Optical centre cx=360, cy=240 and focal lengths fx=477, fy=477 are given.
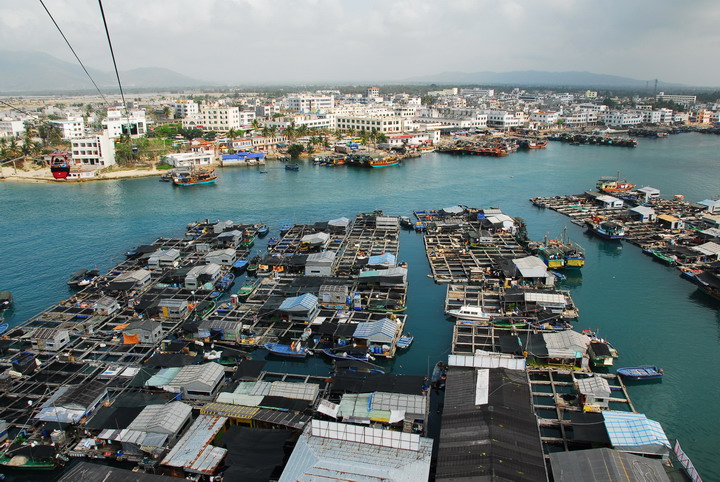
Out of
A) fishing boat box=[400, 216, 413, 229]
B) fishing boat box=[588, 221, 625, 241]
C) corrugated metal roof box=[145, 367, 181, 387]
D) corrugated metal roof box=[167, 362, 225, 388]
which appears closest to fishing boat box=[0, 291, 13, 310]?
corrugated metal roof box=[145, 367, 181, 387]

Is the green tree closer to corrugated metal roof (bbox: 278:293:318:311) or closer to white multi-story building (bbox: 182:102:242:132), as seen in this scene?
white multi-story building (bbox: 182:102:242:132)

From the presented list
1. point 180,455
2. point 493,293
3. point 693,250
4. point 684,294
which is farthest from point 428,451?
point 693,250

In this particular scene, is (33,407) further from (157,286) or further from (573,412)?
(573,412)

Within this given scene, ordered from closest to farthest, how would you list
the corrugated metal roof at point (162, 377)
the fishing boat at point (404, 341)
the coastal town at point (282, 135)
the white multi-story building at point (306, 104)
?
the corrugated metal roof at point (162, 377) < the fishing boat at point (404, 341) < the coastal town at point (282, 135) < the white multi-story building at point (306, 104)

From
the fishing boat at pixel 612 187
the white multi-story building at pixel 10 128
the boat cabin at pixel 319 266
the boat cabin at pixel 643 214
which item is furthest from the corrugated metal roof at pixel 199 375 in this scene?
the white multi-story building at pixel 10 128

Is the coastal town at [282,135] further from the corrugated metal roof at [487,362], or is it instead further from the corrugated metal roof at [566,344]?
the corrugated metal roof at [566,344]

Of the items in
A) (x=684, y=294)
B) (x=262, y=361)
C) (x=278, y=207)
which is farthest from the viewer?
(x=278, y=207)

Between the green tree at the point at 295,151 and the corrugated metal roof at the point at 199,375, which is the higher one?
the green tree at the point at 295,151
